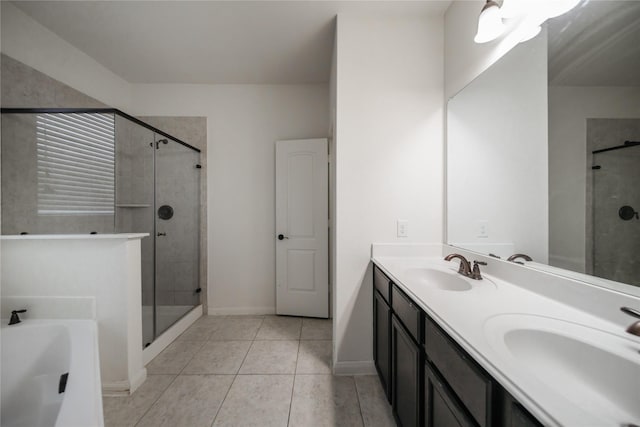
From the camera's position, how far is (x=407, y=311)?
3.39 ft

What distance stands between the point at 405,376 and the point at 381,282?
50 cm

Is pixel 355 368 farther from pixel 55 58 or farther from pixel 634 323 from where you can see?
pixel 55 58

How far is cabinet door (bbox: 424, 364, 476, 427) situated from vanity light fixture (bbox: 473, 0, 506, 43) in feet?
5.14

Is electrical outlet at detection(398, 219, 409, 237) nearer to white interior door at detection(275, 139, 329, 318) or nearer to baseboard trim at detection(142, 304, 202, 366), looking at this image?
white interior door at detection(275, 139, 329, 318)

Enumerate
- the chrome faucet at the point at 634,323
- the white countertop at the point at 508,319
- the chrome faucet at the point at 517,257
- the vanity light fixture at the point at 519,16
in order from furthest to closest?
1. the chrome faucet at the point at 517,257
2. the vanity light fixture at the point at 519,16
3. the chrome faucet at the point at 634,323
4. the white countertop at the point at 508,319

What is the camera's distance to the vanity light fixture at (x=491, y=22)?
1.08 m

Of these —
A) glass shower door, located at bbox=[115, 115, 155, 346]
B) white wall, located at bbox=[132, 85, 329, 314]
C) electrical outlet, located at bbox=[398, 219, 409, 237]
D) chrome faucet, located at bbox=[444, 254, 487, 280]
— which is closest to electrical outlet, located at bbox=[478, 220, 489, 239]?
chrome faucet, located at bbox=[444, 254, 487, 280]

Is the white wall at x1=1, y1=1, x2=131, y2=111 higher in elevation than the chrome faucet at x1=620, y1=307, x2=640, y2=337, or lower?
higher

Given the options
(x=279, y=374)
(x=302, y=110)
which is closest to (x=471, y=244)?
(x=279, y=374)

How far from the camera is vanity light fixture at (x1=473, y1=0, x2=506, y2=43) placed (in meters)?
1.08

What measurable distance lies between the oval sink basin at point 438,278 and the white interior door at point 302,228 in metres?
1.27

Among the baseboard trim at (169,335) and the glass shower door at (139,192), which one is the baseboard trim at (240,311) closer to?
the baseboard trim at (169,335)

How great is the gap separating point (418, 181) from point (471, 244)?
55 centimetres

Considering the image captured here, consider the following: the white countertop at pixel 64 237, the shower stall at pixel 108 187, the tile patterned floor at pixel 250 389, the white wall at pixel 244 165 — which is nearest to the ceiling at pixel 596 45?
the tile patterned floor at pixel 250 389
